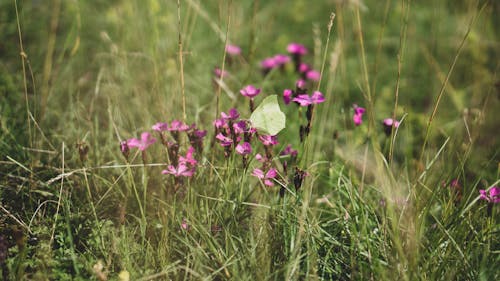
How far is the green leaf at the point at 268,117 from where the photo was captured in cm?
151

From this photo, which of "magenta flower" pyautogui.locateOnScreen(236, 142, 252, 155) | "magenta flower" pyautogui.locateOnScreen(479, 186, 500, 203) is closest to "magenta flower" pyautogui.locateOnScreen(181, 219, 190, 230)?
"magenta flower" pyautogui.locateOnScreen(236, 142, 252, 155)

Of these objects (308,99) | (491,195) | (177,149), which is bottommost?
(491,195)

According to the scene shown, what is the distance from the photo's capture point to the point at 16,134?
6.83 feet

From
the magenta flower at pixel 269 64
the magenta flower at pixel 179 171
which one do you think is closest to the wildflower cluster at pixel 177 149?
the magenta flower at pixel 179 171

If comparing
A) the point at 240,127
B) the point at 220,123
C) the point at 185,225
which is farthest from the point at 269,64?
the point at 185,225

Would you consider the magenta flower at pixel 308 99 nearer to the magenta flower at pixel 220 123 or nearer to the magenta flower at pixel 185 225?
the magenta flower at pixel 220 123

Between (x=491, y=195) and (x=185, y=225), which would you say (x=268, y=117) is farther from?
(x=491, y=195)

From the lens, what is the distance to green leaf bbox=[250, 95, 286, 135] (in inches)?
59.6

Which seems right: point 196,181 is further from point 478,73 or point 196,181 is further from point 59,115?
point 478,73

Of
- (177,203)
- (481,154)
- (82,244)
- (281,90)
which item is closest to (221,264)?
(177,203)

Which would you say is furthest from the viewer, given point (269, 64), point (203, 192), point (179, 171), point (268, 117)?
point (269, 64)

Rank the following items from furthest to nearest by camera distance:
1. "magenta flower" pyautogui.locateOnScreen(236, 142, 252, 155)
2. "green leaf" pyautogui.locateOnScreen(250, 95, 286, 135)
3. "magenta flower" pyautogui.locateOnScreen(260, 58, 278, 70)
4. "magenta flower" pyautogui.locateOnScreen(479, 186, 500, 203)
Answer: "magenta flower" pyautogui.locateOnScreen(260, 58, 278, 70) → "magenta flower" pyautogui.locateOnScreen(479, 186, 500, 203) → "magenta flower" pyautogui.locateOnScreen(236, 142, 252, 155) → "green leaf" pyautogui.locateOnScreen(250, 95, 286, 135)

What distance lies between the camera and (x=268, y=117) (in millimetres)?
1539

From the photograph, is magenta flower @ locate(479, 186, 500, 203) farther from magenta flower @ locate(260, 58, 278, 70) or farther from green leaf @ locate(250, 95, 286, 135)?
magenta flower @ locate(260, 58, 278, 70)
